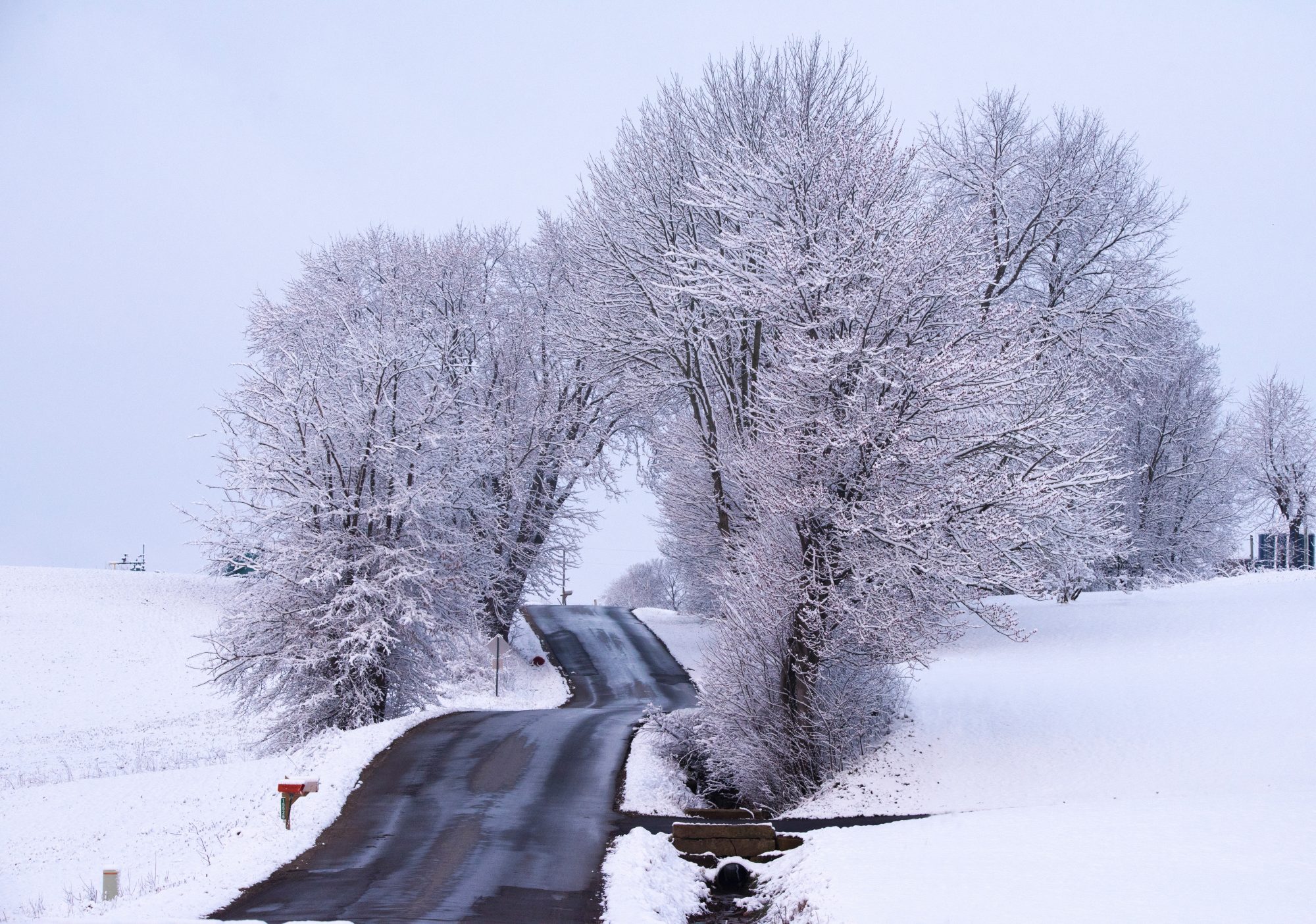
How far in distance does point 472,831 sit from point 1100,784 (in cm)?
996

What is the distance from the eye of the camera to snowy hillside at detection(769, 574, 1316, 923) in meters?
10.2

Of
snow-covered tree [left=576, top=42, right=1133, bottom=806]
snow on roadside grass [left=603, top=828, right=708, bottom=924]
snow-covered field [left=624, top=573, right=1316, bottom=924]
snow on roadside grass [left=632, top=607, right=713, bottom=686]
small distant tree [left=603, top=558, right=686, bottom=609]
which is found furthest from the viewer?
small distant tree [left=603, top=558, right=686, bottom=609]

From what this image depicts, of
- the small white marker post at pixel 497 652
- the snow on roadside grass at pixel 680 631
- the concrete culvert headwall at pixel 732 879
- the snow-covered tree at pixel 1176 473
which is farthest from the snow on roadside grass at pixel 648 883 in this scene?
the snow-covered tree at pixel 1176 473

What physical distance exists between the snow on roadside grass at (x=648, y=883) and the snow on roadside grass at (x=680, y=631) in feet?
75.6

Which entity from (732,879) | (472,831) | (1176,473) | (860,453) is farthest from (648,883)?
(1176,473)

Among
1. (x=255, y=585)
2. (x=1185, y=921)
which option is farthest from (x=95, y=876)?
(x=1185, y=921)

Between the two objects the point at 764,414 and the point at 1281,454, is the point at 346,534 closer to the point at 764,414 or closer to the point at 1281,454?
the point at 764,414

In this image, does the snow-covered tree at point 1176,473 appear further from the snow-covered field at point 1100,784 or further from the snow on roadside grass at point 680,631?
the snow on roadside grass at point 680,631

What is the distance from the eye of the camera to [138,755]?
83.4 ft

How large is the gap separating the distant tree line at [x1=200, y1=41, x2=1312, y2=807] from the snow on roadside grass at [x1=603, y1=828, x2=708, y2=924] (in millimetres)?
4946

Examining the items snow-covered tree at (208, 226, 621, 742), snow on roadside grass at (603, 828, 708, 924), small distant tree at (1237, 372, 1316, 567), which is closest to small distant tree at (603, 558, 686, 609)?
small distant tree at (1237, 372, 1316, 567)

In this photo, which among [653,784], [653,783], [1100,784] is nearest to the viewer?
[1100,784]

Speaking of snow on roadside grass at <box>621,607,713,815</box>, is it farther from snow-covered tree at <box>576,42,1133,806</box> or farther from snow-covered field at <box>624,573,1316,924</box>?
snow-covered field at <box>624,573,1316,924</box>

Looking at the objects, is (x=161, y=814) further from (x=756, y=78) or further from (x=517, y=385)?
(x=517, y=385)
